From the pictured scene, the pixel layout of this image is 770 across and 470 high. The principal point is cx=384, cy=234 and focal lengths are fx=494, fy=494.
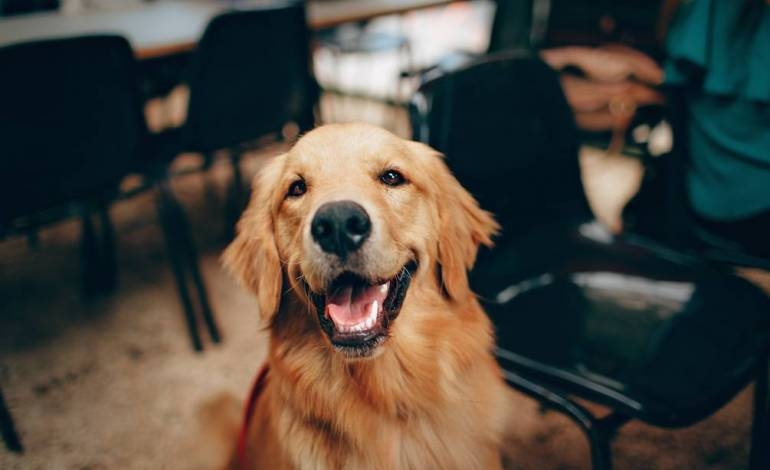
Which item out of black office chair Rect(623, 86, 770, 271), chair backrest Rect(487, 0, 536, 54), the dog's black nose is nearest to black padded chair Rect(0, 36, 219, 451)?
the dog's black nose

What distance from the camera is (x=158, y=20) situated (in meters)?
3.10

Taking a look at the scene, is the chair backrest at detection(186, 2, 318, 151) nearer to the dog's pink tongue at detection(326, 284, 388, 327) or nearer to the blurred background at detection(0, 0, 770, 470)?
the blurred background at detection(0, 0, 770, 470)

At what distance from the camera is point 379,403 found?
3.94ft

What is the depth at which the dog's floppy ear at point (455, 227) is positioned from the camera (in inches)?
51.6

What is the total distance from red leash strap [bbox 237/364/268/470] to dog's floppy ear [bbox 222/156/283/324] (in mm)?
295

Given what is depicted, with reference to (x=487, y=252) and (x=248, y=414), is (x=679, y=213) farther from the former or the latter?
(x=248, y=414)

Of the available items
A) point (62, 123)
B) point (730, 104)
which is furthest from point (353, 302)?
point (730, 104)

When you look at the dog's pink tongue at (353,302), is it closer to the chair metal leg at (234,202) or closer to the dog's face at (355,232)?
the dog's face at (355,232)

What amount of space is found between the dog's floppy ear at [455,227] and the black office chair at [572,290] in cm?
12

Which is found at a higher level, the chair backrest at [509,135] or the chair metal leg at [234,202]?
the chair backrest at [509,135]

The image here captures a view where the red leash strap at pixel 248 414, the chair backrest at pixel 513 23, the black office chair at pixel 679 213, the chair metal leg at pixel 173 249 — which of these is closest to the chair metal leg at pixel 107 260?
the chair metal leg at pixel 173 249

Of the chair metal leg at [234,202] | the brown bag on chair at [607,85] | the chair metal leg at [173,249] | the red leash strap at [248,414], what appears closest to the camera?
the red leash strap at [248,414]

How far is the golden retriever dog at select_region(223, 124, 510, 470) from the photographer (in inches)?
43.7

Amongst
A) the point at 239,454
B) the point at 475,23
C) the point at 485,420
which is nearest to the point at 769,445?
the point at 485,420
